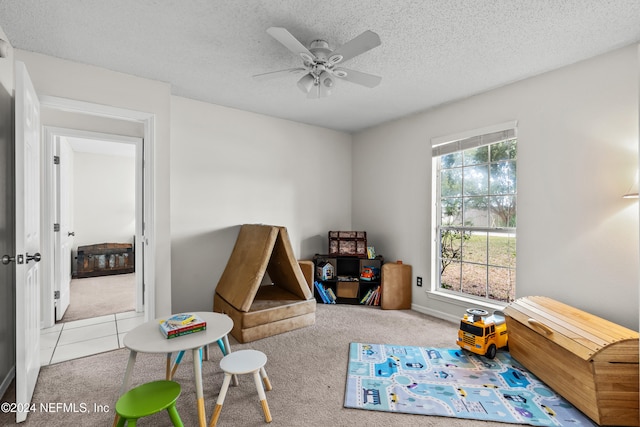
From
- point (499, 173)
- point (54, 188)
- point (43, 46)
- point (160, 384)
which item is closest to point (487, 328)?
point (499, 173)

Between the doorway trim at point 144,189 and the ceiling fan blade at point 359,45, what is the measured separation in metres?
1.93

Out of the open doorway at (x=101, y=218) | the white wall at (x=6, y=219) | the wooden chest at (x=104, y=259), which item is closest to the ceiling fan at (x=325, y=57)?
the white wall at (x=6, y=219)

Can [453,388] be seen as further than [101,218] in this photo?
No

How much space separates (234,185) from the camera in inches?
145

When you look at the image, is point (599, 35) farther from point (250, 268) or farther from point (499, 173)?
point (250, 268)

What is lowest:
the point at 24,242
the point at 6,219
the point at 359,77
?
the point at 24,242

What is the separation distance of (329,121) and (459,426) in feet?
11.6

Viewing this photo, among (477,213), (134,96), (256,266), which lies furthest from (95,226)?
(477,213)

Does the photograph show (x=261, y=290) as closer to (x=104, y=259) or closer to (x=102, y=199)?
(x=104, y=259)

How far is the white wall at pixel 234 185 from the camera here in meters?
3.34

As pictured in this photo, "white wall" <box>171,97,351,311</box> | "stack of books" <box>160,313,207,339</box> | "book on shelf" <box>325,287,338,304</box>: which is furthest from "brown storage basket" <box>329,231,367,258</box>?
"stack of books" <box>160,313,207,339</box>

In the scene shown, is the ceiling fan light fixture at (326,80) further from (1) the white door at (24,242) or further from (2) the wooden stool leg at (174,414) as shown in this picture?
(2) the wooden stool leg at (174,414)

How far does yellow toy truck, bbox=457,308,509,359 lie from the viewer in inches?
95.7

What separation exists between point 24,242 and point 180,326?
101 cm
